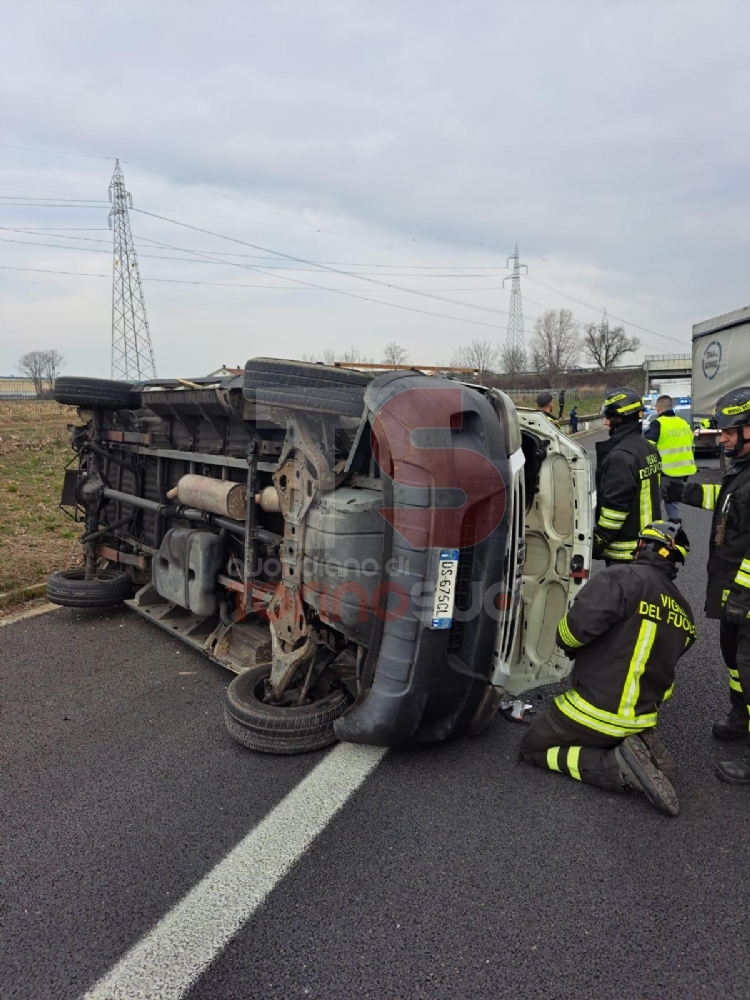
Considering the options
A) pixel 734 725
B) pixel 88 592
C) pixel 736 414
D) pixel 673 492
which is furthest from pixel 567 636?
pixel 88 592

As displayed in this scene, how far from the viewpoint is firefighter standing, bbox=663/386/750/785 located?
3301 mm

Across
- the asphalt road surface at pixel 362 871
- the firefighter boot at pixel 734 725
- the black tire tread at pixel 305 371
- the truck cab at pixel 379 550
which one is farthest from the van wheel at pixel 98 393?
the firefighter boot at pixel 734 725

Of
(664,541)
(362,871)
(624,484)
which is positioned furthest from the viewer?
(624,484)

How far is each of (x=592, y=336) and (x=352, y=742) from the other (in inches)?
3428

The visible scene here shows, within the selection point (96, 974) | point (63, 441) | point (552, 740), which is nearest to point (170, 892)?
point (96, 974)

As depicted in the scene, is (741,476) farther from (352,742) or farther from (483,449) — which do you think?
(352,742)

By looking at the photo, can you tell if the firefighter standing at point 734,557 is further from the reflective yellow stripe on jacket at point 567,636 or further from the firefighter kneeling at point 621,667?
the reflective yellow stripe on jacket at point 567,636

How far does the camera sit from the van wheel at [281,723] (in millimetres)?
3141

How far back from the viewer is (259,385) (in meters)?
3.28

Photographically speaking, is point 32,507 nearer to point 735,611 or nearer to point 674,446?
point 674,446

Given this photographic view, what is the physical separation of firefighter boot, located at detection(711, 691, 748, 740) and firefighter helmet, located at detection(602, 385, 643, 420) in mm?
1863

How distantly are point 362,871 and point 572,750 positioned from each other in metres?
1.14

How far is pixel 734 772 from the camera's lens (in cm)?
303

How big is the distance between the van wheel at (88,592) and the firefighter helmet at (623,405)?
3786mm
